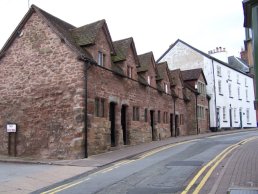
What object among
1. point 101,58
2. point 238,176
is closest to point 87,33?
point 101,58

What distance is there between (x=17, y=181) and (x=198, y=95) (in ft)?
108

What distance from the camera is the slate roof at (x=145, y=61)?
30750mm

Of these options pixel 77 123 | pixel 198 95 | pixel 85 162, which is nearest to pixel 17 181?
pixel 85 162

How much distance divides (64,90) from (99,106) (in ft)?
8.38

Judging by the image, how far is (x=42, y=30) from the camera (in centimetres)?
2234

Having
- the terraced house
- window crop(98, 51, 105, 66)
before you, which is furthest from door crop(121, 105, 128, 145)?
window crop(98, 51, 105, 66)

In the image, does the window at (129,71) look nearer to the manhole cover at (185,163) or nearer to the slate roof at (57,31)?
the slate roof at (57,31)

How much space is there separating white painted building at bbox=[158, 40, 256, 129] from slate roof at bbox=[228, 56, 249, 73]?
4405 millimetres

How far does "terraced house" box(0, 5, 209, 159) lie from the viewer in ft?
67.7

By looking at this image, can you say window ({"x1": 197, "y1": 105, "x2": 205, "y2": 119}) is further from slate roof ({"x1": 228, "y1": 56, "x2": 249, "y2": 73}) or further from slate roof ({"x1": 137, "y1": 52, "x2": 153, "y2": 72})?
slate roof ({"x1": 228, "y1": 56, "x2": 249, "y2": 73})

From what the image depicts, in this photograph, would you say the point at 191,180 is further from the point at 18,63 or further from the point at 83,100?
the point at 18,63

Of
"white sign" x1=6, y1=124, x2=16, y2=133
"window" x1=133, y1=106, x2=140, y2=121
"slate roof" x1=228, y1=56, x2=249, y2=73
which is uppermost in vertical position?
"slate roof" x1=228, y1=56, x2=249, y2=73

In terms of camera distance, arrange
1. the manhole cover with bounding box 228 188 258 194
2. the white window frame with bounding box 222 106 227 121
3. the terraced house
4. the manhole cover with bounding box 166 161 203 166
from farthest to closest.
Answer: the white window frame with bounding box 222 106 227 121 → the terraced house → the manhole cover with bounding box 166 161 203 166 → the manhole cover with bounding box 228 188 258 194

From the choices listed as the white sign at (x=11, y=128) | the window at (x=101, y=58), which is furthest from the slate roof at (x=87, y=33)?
the white sign at (x=11, y=128)
